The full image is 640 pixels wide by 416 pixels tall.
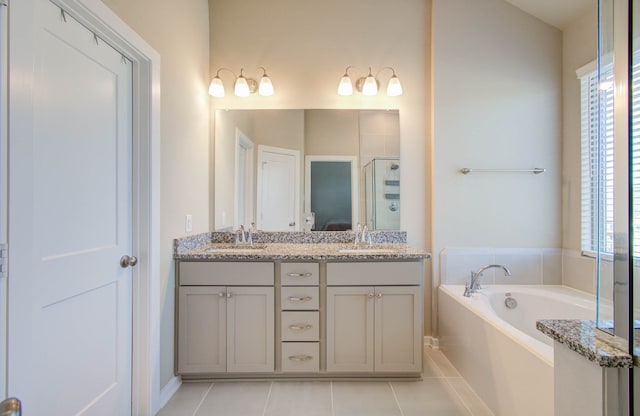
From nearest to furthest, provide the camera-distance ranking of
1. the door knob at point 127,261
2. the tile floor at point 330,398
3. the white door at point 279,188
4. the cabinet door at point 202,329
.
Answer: the door knob at point 127,261, the tile floor at point 330,398, the cabinet door at point 202,329, the white door at point 279,188

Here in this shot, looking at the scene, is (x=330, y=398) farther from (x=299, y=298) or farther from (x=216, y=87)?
(x=216, y=87)

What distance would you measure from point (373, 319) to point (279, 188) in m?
1.23

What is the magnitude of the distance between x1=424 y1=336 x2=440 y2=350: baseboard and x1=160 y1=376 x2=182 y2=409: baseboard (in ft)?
5.94

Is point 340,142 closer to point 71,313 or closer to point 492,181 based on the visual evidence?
point 492,181

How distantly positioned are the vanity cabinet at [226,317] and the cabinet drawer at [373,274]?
42 cm

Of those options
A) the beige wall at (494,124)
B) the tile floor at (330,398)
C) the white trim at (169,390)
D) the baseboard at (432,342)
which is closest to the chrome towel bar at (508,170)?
the beige wall at (494,124)

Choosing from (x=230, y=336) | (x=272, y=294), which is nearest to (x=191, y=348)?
(x=230, y=336)

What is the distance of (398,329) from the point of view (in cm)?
199

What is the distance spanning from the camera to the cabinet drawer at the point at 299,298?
6.52ft

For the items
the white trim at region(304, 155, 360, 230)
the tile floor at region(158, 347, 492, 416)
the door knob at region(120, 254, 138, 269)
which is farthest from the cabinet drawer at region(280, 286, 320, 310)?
the door knob at region(120, 254, 138, 269)

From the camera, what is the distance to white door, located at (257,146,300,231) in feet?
8.30

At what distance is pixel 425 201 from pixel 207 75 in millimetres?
2011

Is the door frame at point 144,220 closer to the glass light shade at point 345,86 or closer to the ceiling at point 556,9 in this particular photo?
the glass light shade at point 345,86

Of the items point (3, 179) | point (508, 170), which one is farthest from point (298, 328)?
point (508, 170)
